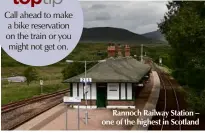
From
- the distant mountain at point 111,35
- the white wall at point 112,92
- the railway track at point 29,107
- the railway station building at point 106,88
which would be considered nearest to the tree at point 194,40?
the distant mountain at point 111,35

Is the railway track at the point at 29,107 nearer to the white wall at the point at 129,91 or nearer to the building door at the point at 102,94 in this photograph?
the building door at the point at 102,94

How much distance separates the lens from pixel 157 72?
3019 centimetres

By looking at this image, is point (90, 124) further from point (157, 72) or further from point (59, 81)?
point (157, 72)

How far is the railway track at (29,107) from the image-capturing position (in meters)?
16.4

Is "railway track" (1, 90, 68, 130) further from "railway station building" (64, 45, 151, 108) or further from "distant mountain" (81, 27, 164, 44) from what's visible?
"distant mountain" (81, 27, 164, 44)

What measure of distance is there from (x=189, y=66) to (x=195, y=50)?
977 mm

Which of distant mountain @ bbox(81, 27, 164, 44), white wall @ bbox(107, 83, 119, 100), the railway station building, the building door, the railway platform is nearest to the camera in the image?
the railway platform

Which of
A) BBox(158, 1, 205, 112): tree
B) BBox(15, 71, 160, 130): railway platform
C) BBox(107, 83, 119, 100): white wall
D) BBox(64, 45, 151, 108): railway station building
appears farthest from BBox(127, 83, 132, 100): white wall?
BBox(158, 1, 205, 112): tree

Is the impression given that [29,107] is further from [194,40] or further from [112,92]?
[194,40]

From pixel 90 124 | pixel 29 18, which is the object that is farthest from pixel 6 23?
pixel 90 124

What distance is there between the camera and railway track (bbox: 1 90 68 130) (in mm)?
16422

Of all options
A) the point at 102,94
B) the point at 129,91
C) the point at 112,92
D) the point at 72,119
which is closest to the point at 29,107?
the point at 102,94

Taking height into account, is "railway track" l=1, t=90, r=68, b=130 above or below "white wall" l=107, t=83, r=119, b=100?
below

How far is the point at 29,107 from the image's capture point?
17.6 meters
